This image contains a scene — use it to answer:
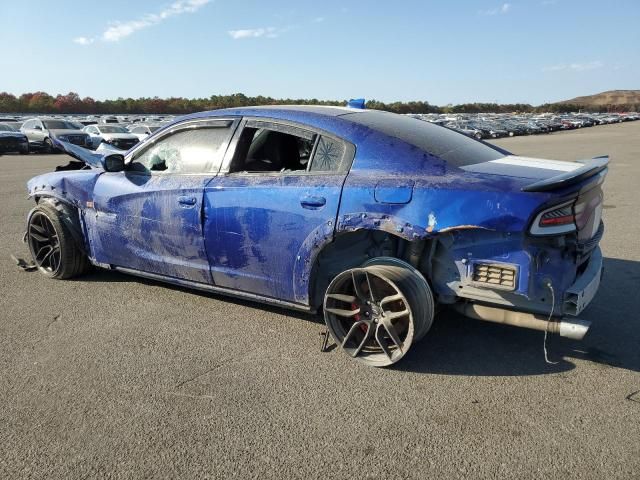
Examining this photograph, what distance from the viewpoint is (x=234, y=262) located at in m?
3.71

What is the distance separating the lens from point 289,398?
113 inches

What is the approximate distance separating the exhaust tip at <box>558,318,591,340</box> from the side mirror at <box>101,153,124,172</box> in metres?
3.52

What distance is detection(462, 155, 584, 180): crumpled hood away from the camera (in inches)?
118

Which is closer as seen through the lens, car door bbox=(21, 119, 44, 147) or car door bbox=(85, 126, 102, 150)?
car door bbox=(85, 126, 102, 150)

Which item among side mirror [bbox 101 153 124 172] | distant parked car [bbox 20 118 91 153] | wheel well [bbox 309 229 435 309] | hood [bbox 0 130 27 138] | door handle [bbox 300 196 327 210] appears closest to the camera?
wheel well [bbox 309 229 435 309]

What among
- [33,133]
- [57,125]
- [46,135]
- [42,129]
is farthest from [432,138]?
[33,133]

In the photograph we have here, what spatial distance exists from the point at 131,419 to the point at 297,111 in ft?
7.52

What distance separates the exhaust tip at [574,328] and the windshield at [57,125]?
26.8 metres

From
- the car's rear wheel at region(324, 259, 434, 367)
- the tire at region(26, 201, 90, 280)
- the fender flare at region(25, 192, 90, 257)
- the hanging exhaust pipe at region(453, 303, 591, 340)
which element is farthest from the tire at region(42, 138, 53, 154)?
the hanging exhaust pipe at region(453, 303, 591, 340)

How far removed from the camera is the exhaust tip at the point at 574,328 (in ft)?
9.24

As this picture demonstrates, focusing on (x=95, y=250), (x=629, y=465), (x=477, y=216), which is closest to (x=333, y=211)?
(x=477, y=216)

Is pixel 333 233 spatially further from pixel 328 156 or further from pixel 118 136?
pixel 118 136

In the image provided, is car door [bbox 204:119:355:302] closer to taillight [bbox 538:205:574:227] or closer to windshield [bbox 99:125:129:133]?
taillight [bbox 538:205:574:227]

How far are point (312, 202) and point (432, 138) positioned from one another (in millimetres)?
996
